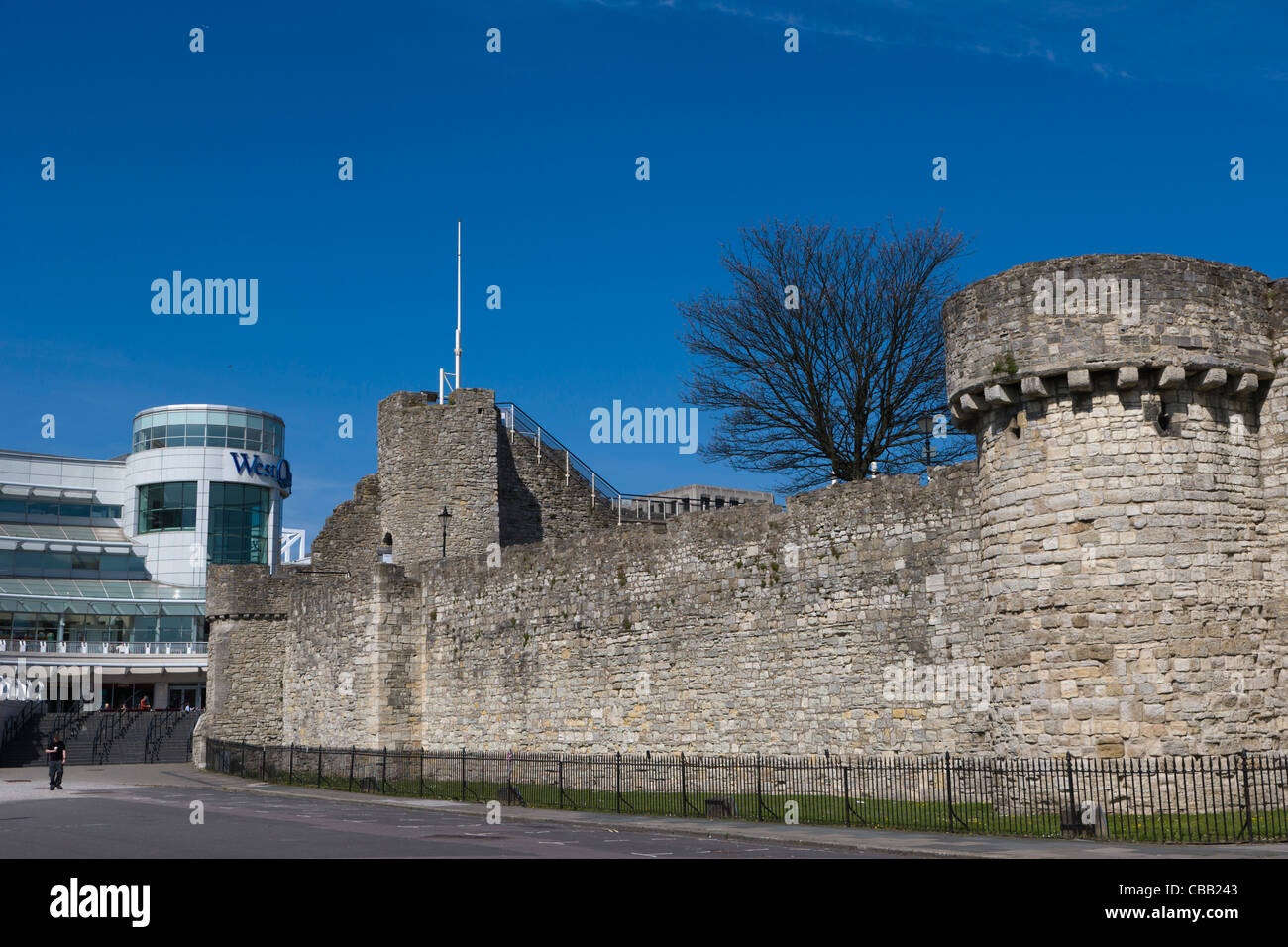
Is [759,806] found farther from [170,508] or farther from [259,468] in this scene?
[170,508]

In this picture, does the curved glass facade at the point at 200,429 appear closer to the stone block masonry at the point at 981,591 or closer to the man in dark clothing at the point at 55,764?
the stone block masonry at the point at 981,591

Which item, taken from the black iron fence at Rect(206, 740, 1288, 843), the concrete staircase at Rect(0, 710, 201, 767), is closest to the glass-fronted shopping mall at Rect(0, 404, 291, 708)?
the concrete staircase at Rect(0, 710, 201, 767)

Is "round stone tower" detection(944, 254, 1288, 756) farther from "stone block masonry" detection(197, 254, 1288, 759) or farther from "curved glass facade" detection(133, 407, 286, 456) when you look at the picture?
"curved glass facade" detection(133, 407, 286, 456)

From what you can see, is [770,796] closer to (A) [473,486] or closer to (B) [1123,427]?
(B) [1123,427]

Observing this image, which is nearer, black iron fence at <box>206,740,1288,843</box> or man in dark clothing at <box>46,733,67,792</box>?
black iron fence at <box>206,740,1288,843</box>

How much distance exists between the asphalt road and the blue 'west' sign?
199ft

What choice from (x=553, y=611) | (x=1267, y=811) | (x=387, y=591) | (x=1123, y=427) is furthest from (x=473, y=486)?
(x=1267, y=811)

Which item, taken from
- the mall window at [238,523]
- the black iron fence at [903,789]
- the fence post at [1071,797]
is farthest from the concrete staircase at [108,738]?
the fence post at [1071,797]

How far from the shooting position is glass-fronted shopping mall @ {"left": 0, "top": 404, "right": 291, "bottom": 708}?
3204 inches

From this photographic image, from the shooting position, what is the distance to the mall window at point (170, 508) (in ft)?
286

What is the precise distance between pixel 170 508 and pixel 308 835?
72.7 meters

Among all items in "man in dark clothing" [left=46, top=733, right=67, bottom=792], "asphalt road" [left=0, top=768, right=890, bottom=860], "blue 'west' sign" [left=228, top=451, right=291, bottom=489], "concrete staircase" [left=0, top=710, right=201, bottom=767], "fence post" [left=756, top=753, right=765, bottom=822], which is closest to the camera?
"asphalt road" [left=0, top=768, right=890, bottom=860]
